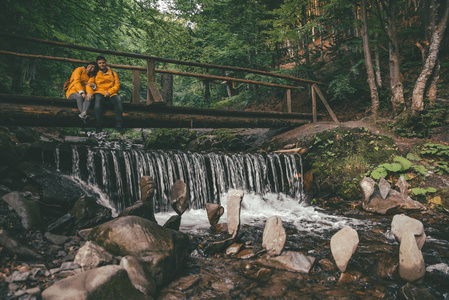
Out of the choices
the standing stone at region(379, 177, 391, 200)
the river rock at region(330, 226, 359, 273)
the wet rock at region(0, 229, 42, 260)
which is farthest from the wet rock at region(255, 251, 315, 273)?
the standing stone at region(379, 177, 391, 200)

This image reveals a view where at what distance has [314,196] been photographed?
787cm

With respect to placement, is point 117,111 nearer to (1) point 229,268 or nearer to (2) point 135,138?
(1) point 229,268

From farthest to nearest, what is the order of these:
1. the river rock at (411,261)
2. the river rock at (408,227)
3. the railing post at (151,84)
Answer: the railing post at (151,84) → the river rock at (408,227) → the river rock at (411,261)

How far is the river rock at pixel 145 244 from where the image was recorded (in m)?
2.97

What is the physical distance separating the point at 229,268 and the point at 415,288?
2.31 meters

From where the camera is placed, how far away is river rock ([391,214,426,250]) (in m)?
3.48

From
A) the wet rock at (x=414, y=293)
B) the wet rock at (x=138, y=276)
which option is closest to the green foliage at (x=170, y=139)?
the wet rock at (x=138, y=276)

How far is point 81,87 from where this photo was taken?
611cm

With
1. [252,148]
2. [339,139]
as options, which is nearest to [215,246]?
[339,139]

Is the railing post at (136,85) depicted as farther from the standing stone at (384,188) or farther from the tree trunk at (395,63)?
the tree trunk at (395,63)

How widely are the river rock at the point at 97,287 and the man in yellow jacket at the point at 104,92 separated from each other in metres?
4.53

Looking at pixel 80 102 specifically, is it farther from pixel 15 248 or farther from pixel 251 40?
pixel 251 40

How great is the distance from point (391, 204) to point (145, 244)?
19.6ft

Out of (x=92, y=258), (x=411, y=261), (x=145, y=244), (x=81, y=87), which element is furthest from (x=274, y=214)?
(x=81, y=87)
